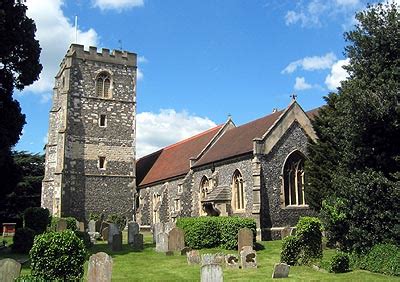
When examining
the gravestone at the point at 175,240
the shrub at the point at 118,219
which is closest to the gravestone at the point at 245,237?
the gravestone at the point at 175,240

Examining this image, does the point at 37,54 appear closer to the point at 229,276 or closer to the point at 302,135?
the point at 229,276

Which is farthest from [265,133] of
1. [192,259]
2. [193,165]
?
[192,259]

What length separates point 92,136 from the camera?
113ft

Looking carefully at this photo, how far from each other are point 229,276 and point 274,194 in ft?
32.9

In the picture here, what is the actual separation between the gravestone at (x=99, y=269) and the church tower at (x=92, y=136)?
21.8 metres

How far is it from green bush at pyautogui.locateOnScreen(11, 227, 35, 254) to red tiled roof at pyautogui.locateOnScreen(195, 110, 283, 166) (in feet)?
36.0

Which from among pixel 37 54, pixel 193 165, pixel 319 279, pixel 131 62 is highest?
pixel 131 62

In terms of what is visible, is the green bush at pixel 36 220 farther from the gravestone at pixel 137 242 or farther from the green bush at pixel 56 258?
the green bush at pixel 56 258

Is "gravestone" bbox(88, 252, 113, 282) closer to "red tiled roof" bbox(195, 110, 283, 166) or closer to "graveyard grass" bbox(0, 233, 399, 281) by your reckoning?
"graveyard grass" bbox(0, 233, 399, 281)

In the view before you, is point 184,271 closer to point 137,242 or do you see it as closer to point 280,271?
point 280,271

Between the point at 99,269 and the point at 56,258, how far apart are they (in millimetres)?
1596

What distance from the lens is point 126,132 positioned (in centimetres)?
3584

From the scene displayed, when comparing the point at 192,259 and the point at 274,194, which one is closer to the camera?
the point at 192,259

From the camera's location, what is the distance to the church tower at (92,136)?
107ft
